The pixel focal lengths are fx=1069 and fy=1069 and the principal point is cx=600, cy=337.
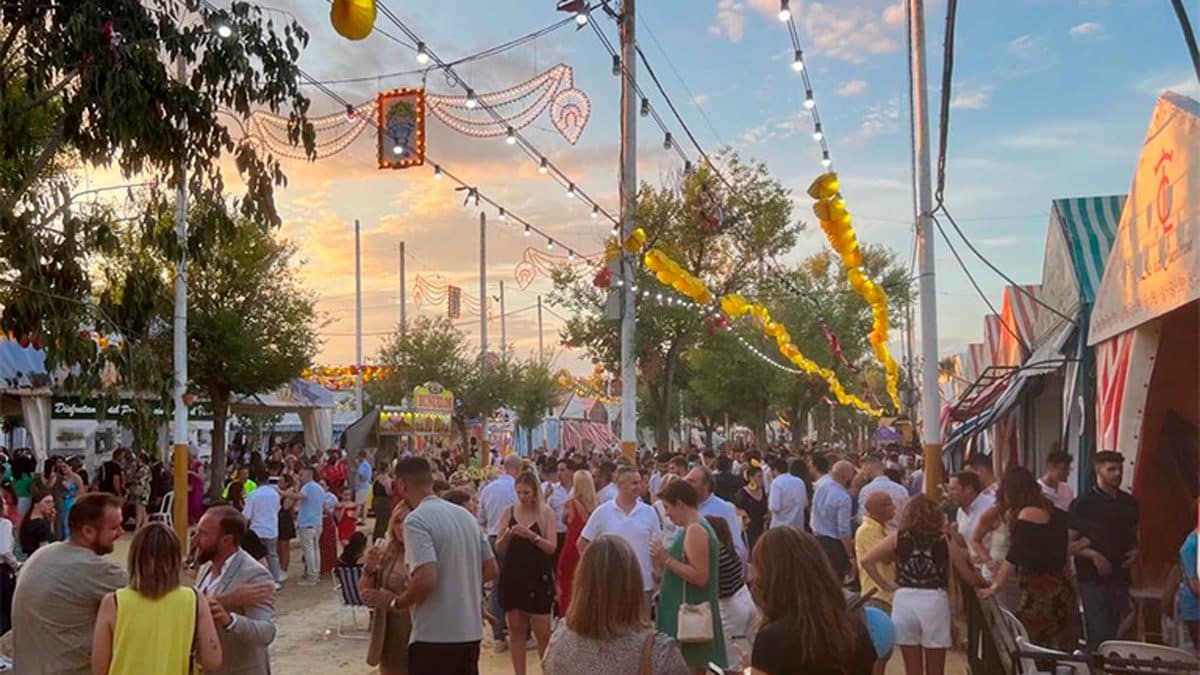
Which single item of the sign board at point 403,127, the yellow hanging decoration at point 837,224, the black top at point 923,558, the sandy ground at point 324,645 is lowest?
the sandy ground at point 324,645

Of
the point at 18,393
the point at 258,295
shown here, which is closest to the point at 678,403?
the point at 258,295

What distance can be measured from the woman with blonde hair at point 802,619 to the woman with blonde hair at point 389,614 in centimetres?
275

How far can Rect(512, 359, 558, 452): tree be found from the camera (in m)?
54.7

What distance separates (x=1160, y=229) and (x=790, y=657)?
21.0ft

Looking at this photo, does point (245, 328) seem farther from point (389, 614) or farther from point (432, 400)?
point (389, 614)

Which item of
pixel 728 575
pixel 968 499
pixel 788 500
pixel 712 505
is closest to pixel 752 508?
pixel 788 500

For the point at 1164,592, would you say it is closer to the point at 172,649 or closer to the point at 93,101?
the point at 172,649

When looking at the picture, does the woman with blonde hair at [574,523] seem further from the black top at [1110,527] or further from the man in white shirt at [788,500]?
the black top at [1110,527]

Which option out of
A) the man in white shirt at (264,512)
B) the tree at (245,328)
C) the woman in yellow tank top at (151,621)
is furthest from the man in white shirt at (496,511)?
the tree at (245,328)

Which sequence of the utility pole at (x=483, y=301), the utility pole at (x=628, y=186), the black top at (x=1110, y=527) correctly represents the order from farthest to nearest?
the utility pole at (x=483, y=301) < the utility pole at (x=628, y=186) < the black top at (x=1110, y=527)

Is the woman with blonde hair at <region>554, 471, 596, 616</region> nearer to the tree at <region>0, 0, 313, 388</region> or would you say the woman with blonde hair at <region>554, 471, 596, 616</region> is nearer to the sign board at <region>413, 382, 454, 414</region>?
the tree at <region>0, 0, 313, 388</region>

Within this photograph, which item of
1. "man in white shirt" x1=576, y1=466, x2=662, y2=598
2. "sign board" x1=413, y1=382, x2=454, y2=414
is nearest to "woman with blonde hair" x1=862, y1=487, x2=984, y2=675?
"man in white shirt" x1=576, y1=466, x2=662, y2=598

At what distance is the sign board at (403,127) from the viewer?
1341cm

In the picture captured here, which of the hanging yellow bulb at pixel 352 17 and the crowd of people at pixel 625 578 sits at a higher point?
the hanging yellow bulb at pixel 352 17
